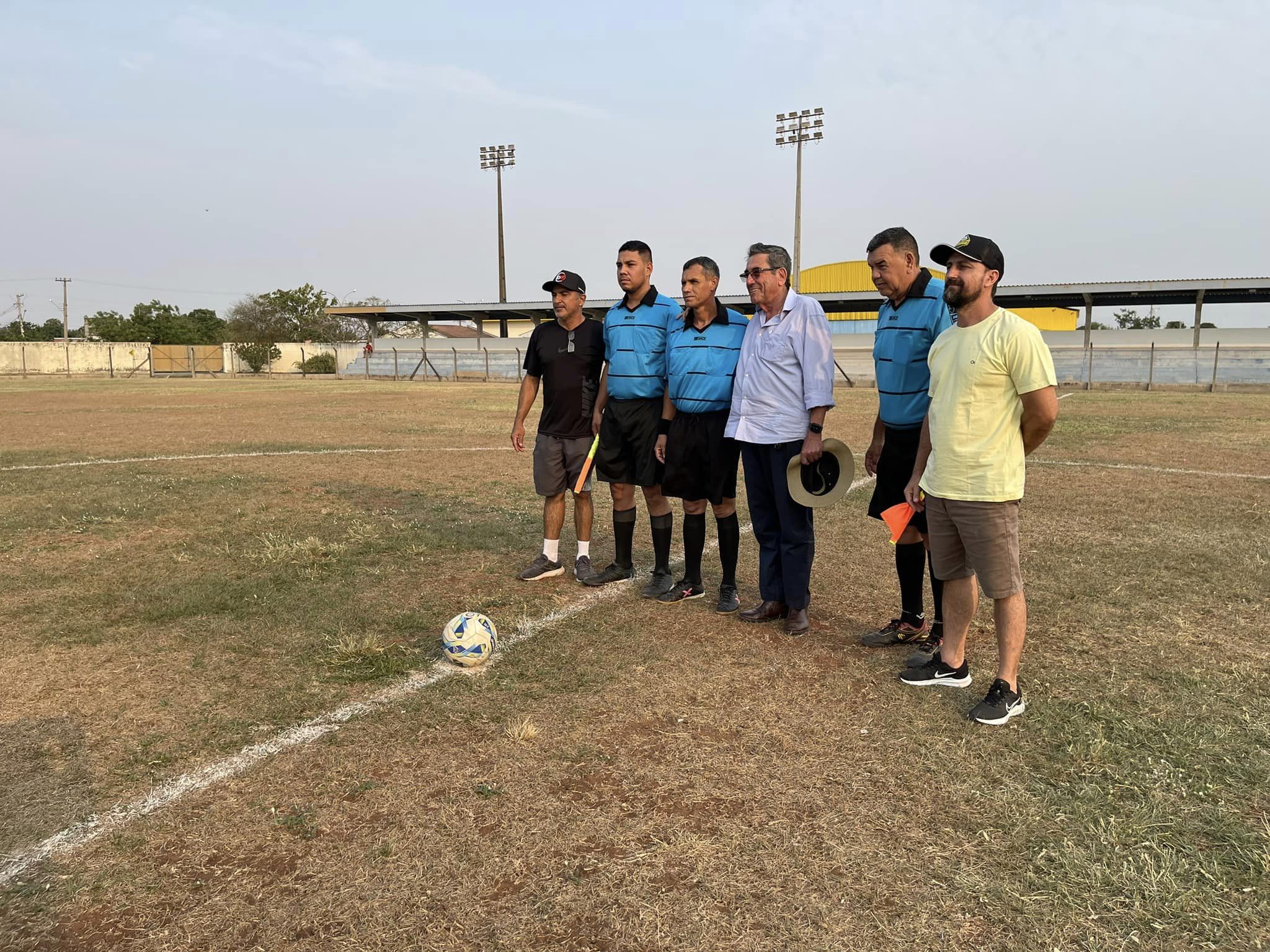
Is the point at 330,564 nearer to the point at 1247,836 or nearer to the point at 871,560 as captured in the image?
the point at 871,560

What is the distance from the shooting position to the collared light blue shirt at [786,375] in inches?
179

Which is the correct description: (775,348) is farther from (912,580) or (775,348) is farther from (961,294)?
(912,580)

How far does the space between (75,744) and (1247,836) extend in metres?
4.23

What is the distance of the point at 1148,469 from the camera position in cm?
1066

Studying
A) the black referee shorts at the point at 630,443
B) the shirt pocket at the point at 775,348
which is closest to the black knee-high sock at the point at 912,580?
the shirt pocket at the point at 775,348

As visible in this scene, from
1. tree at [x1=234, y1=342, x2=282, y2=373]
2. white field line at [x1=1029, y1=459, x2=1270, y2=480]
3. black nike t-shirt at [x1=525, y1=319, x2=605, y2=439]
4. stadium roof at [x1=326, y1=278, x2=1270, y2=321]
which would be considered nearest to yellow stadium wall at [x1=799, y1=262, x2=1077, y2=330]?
stadium roof at [x1=326, y1=278, x2=1270, y2=321]

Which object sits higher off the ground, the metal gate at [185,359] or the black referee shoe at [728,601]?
the metal gate at [185,359]

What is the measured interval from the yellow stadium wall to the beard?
160 ft

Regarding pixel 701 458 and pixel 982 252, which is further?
pixel 701 458

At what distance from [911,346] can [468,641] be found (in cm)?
268

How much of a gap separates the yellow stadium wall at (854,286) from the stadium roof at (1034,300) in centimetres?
217

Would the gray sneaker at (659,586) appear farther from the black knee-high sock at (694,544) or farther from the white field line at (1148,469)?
the white field line at (1148,469)

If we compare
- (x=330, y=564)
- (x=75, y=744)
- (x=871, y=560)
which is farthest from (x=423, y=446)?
(x=75, y=744)

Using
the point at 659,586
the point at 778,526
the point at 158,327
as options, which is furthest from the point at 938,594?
the point at 158,327
